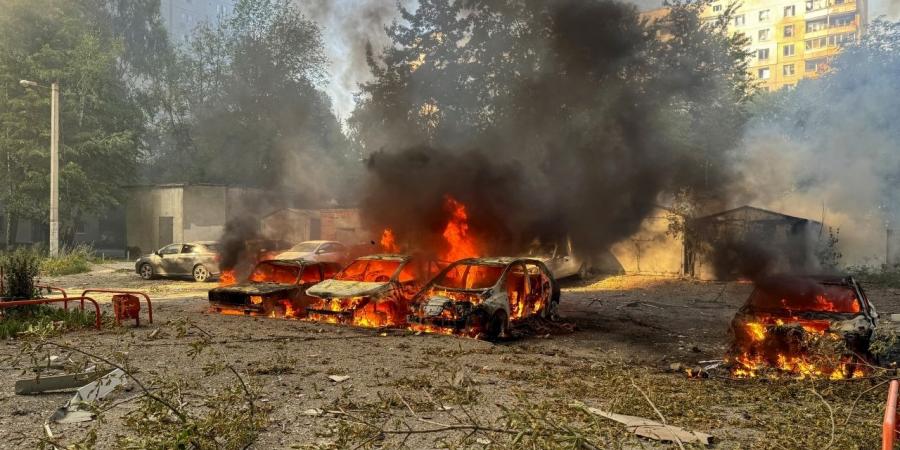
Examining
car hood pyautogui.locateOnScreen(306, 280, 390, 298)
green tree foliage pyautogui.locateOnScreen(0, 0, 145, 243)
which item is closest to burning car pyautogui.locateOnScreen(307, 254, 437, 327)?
car hood pyautogui.locateOnScreen(306, 280, 390, 298)

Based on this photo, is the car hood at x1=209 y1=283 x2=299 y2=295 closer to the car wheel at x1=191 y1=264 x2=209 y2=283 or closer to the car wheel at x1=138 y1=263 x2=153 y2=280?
the car wheel at x1=191 y1=264 x2=209 y2=283

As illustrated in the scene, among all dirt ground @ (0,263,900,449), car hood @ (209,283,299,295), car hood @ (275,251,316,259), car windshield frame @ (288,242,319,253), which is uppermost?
car windshield frame @ (288,242,319,253)

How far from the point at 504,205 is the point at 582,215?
4340 mm

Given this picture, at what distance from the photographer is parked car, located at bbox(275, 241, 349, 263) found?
18983mm

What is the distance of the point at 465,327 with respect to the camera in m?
9.59

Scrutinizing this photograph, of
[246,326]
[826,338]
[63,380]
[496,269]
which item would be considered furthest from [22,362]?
[826,338]

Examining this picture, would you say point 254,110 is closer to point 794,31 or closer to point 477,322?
point 477,322

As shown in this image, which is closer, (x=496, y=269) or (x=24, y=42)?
(x=496, y=269)

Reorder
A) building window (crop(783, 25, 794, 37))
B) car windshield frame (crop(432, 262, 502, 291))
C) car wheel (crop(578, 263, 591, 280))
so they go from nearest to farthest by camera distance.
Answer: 1. car windshield frame (crop(432, 262, 502, 291))
2. car wheel (crop(578, 263, 591, 280))
3. building window (crop(783, 25, 794, 37))

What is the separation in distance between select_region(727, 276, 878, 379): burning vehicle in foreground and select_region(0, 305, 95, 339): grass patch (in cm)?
1022

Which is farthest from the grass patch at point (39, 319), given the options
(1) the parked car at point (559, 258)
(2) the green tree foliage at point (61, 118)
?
(2) the green tree foliage at point (61, 118)

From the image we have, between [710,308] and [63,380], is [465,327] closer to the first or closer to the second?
[63,380]

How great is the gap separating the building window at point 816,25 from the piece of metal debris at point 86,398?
3614 inches

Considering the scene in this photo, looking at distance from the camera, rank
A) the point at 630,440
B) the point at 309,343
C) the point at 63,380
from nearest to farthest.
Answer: the point at 630,440 < the point at 63,380 < the point at 309,343
